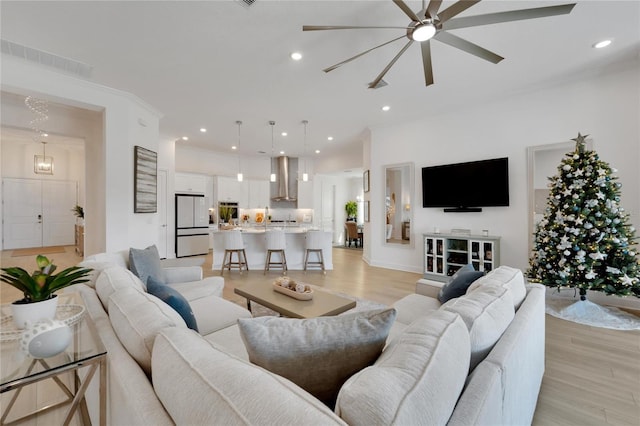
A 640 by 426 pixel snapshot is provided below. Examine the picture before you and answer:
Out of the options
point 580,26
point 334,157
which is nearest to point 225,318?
point 580,26

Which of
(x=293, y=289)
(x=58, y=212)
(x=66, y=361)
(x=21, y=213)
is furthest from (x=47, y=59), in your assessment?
(x=58, y=212)

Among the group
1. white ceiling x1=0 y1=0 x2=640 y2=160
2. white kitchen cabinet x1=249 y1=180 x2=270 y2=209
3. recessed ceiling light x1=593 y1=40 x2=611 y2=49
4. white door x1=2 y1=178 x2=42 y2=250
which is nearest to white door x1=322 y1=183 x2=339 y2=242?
white kitchen cabinet x1=249 y1=180 x2=270 y2=209

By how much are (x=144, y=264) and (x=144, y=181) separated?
2703 millimetres

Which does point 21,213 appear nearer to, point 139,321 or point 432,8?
point 139,321

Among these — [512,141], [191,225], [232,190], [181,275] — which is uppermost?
[512,141]

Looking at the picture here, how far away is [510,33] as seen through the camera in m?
2.73

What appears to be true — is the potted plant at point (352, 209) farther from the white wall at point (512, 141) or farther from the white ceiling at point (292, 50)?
the white ceiling at point (292, 50)

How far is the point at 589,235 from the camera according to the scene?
121 inches

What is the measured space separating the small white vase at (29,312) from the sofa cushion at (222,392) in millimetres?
853

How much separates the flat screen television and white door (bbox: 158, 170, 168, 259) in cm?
589

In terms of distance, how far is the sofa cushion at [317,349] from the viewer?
87 centimetres

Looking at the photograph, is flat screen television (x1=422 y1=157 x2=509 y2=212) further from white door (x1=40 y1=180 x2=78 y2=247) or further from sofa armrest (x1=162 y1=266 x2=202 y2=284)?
white door (x1=40 y1=180 x2=78 y2=247)

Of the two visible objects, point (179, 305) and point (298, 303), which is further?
point (298, 303)

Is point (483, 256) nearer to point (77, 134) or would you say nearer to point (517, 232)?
point (517, 232)
